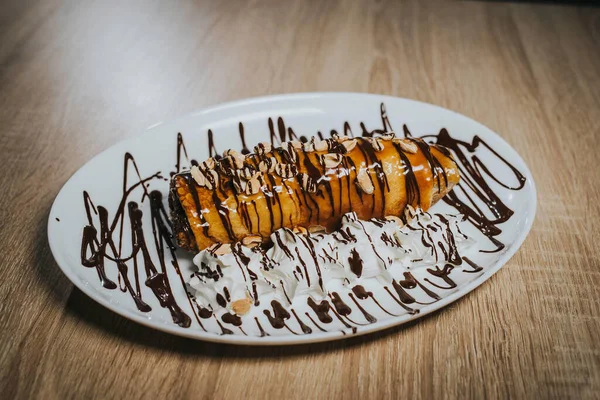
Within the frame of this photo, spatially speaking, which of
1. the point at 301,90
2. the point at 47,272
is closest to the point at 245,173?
the point at 47,272

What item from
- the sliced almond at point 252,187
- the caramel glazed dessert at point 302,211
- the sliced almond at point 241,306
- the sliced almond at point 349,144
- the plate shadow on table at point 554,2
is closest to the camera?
the sliced almond at point 241,306

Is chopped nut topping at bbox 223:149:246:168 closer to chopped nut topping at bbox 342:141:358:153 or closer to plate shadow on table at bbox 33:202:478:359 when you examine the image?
chopped nut topping at bbox 342:141:358:153

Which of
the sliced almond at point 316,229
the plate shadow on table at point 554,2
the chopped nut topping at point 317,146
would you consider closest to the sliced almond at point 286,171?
the chopped nut topping at point 317,146

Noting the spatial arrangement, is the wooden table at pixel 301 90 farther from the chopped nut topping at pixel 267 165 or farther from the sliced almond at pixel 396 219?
the chopped nut topping at pixel 267 165

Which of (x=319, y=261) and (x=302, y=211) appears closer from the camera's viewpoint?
(x=319, y=261)

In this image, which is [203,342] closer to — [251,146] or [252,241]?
[252,241]

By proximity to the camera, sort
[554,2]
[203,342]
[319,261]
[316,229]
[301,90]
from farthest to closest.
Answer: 1. [554,2]
2. [301,90]
3. [316,229]
4. [319,261]
5. [203,342]

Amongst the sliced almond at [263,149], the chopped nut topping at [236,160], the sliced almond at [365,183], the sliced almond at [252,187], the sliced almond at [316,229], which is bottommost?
the sliced almond at [316,229]
